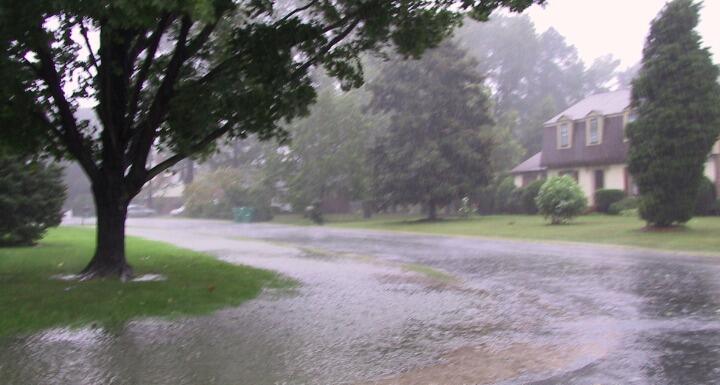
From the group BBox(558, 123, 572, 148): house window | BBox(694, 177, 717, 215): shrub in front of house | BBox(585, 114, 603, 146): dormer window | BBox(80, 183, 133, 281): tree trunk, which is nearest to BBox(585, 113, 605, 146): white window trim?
BBox(585, 114, 603, 146): dormer window

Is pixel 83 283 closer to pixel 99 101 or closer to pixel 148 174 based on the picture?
pixel 148 174

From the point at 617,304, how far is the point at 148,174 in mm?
8785

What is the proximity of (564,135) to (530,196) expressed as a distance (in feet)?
15.5

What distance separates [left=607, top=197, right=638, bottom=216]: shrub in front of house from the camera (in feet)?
105

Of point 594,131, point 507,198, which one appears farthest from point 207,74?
point 507,198

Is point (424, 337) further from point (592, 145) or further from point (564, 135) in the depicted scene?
point (564, 135)

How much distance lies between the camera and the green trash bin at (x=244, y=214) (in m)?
48.0

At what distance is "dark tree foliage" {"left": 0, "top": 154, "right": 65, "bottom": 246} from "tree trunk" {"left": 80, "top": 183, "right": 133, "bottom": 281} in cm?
679

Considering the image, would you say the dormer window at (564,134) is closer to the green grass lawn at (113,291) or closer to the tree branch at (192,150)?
the green grass lawn at (113,291)

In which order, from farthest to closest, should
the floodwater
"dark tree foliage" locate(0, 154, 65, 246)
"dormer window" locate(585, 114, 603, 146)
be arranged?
"dormer window" locate(585, 114, 603, 146) < "dark tree foliage" locate(0, 154, 65, 246) < the floodwater

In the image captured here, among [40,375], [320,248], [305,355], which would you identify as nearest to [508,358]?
[305,355]

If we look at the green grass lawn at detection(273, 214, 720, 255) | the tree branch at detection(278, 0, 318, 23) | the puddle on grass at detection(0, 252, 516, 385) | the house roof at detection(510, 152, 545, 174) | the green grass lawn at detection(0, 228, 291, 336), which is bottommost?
the puddle on grass at detection(0, 252, 516, 385)

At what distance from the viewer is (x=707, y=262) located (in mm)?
15539

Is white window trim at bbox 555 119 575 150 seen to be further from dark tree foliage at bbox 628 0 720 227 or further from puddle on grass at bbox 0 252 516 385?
puddle on grass at bbox 0 252 516 385
